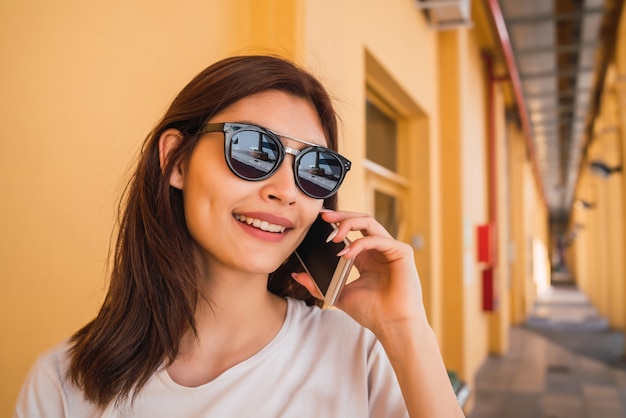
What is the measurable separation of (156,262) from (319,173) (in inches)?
16.9

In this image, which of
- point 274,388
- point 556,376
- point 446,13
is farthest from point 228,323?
point 556,376

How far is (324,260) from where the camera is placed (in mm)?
1243

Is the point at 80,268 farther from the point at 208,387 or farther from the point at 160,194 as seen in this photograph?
the point at 208,387

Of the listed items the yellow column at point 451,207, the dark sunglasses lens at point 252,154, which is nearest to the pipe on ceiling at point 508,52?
the yellow column at point 451,207

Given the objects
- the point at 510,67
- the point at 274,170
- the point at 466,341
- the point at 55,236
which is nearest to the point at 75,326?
the point at 55,236

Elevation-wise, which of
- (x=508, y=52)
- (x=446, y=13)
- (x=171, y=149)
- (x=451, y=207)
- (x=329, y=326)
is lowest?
(x=329, y=326)

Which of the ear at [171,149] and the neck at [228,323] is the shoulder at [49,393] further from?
the ear at [171,149]

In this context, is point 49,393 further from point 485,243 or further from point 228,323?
point 485,243

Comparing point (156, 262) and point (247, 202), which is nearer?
point (247, 202)

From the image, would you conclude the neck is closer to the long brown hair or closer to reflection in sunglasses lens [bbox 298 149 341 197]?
the long brown hair

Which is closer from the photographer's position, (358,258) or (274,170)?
(274,170)

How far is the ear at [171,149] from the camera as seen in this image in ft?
3.94

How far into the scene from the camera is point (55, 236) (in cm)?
150

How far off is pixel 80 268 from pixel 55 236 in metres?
0.12
